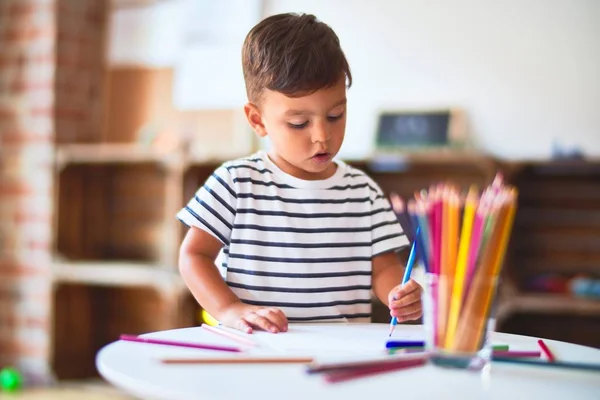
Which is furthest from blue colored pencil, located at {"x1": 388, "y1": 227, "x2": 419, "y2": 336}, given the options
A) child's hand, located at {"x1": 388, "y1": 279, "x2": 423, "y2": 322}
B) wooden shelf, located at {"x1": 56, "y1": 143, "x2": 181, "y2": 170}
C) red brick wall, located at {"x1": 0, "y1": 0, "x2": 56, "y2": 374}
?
red brick wall, located at {"x1": 0, "y1": 0, "x2": 56, "y2": 374}

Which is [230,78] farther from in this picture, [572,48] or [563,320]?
[563,320]

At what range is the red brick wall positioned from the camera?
10.7 ft

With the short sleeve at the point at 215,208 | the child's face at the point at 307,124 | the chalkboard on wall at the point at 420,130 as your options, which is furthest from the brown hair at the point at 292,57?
the chalkboard on wall at the point at 420,130

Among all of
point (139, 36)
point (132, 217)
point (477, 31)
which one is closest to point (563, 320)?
point (477, 31)

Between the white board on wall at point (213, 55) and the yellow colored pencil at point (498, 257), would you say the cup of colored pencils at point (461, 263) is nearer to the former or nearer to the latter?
the yellow colored pencil at point (498, 257)

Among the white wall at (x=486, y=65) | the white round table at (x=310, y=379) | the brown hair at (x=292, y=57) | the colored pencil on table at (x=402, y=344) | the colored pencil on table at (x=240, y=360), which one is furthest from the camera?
the white wall at (x=486, y=65)

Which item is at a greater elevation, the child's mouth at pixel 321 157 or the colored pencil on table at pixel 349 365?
the child's mouth at pixel 321 157

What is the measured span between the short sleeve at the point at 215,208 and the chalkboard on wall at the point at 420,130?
69.2 inches

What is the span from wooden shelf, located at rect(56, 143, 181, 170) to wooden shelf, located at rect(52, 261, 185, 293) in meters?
0.42

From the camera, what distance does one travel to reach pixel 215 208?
3.84 feet

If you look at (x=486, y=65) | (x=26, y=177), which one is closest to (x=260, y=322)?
(x=486, y=65)

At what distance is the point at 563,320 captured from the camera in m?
2.96

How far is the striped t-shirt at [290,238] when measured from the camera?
119 cm

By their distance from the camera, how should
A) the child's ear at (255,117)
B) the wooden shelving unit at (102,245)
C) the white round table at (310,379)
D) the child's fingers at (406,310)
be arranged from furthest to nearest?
the wooden shelving unit at (102,245), the child's ear at (255,117), the child's fingers at (406,310), the white round table at (310,379)
